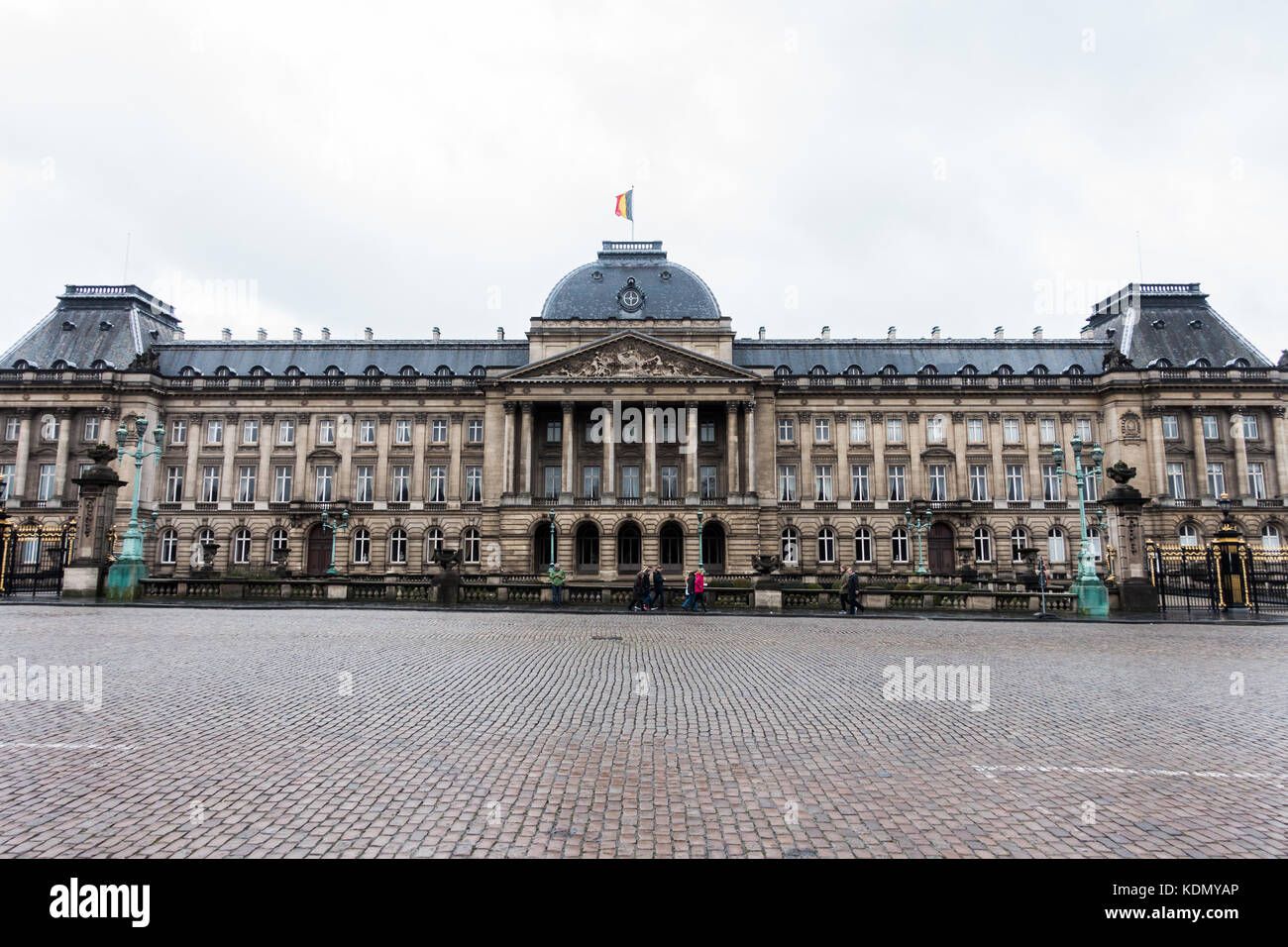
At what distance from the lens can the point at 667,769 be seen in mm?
6844

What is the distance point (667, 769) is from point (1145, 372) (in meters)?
63.3

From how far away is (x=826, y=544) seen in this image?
56750 millimetres

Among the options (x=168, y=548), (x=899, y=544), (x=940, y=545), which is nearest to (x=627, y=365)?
(x=899, y=544)

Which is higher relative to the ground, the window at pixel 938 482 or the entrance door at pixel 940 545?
the window at pixel 938 482

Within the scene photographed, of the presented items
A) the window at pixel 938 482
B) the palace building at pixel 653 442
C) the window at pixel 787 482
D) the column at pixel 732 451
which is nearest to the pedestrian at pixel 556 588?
the palace building at pixel 653 442

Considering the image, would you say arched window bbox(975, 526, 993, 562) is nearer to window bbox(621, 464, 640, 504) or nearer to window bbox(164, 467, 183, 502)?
window bbox(621, 464, 640, 504)

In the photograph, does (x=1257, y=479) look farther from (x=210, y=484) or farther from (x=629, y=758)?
(x=210, y=484)

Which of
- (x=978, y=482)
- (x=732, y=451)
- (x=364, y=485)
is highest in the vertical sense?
(x=732, y=451)

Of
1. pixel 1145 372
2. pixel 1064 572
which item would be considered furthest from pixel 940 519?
pixel 1145 372

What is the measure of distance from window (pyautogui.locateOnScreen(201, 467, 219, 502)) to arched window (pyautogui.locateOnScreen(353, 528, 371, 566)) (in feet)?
38.3

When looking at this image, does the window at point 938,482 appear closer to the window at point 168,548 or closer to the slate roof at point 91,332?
the window at point 168,548

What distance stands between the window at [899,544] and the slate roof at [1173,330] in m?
23.3

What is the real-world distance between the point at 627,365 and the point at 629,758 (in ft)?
160

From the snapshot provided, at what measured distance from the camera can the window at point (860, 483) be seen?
5759 cm
